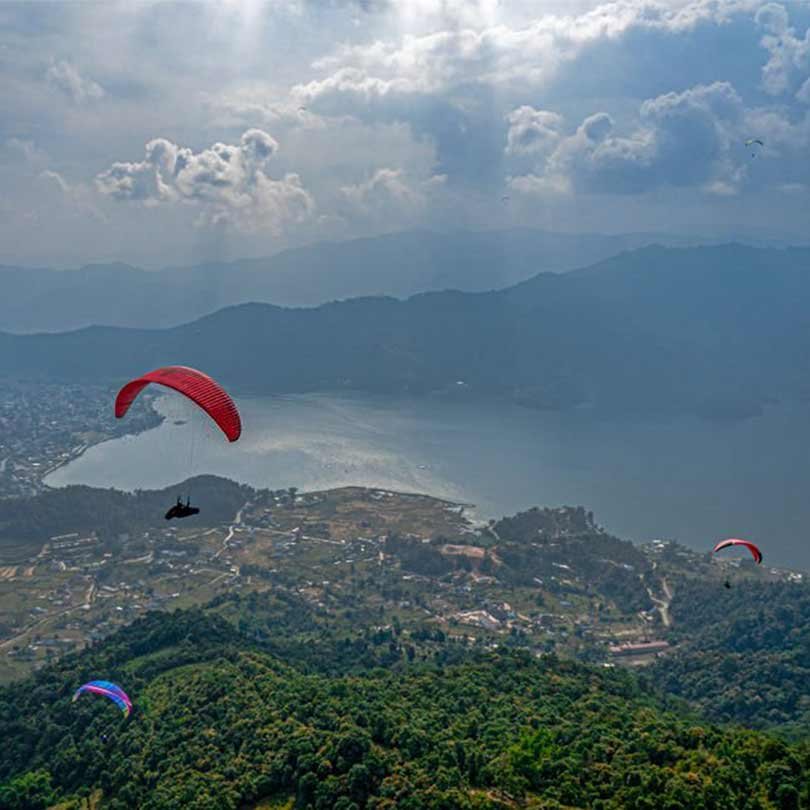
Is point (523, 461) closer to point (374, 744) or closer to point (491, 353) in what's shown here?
point (491, 353)

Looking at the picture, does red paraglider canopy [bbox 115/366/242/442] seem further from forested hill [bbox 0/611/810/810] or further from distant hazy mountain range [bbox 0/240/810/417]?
distant hazy mountain range [bbox 0/240/810/417]

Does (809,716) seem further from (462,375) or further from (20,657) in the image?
(462,375)

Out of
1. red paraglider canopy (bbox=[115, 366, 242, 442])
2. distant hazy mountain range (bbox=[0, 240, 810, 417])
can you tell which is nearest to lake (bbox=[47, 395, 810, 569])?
distant hazy mountain range (bbox=[0, 240, 810, 417])

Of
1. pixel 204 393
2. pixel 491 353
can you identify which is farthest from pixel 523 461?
pixel 204 393

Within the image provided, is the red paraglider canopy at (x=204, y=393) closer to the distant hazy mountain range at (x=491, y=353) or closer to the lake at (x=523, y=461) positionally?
the lake at (x=523, y=461)

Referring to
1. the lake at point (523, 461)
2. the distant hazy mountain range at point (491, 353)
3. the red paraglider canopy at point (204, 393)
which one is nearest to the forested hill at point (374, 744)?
the red paraglider canopy at point (204, 393)

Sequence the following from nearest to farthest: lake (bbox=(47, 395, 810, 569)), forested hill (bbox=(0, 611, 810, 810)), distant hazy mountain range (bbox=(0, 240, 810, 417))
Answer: forested hill (bbox=(0, 611, 810, 810)), lake (bbox=(47, 395, 810, 569)), distant hazy mountain range (bbox=(0, 240, 810, 417))

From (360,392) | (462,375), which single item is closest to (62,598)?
(360,392)
